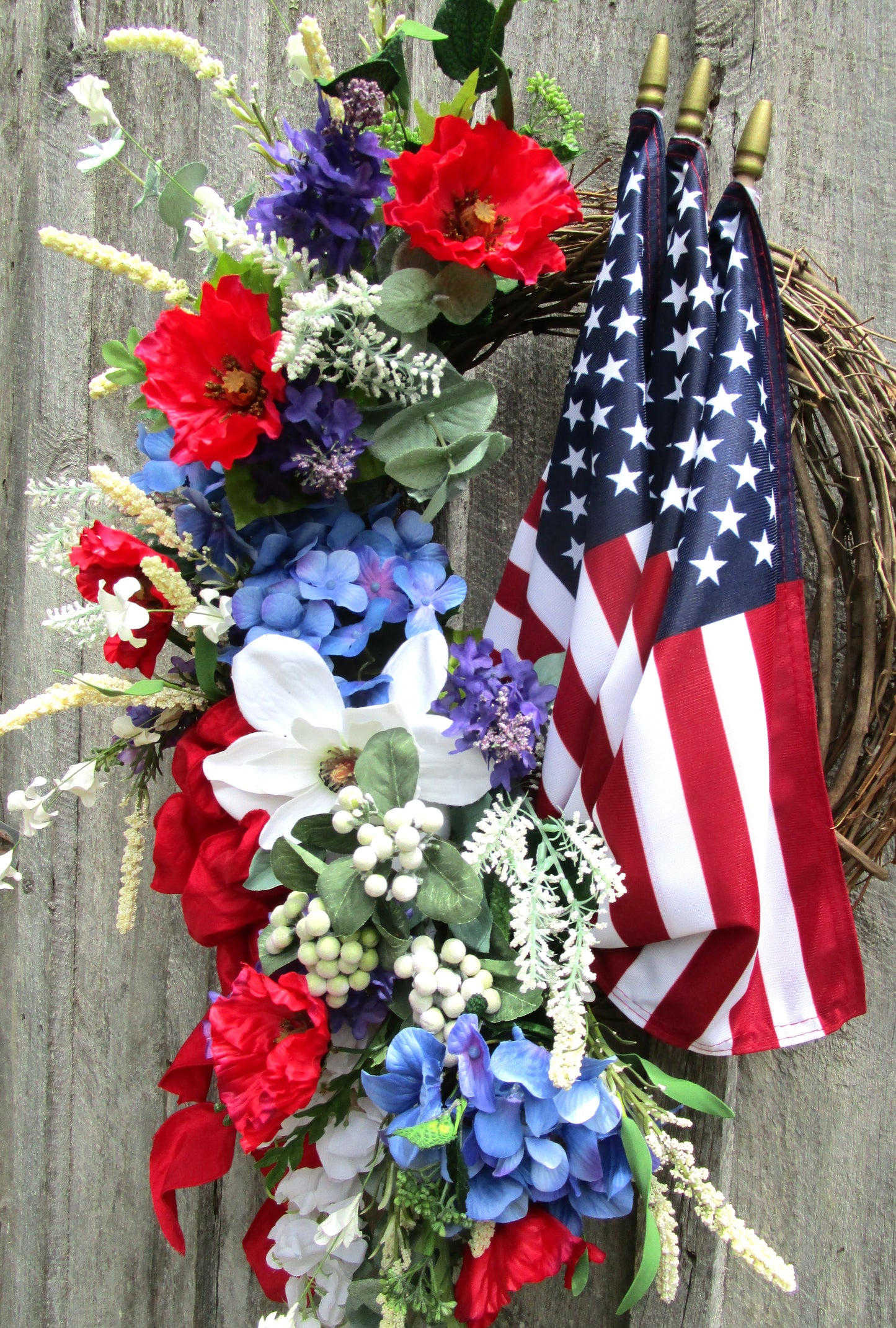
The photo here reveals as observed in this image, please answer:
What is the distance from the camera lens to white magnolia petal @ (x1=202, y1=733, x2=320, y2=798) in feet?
2.29

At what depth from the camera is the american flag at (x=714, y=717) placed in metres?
0.71

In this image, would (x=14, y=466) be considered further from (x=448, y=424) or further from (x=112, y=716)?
(x=448, y=424)

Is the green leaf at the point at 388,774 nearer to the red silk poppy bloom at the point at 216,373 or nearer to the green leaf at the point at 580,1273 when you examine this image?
the red silk poppy bloom at the point at 216,373

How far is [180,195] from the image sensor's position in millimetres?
759

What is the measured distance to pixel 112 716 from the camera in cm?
111

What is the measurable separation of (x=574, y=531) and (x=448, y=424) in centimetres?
19

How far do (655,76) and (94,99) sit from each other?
0.51m

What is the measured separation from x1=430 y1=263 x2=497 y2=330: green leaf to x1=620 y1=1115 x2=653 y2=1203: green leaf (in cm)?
68

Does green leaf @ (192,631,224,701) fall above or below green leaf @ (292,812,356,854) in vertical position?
above

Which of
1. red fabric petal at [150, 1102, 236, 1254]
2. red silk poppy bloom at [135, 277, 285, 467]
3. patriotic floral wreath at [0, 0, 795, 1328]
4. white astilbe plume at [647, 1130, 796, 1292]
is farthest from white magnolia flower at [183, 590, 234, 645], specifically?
white astilbe plume at [647, 1130, 796, 1292]

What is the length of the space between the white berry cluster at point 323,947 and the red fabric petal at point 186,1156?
0.23 metres

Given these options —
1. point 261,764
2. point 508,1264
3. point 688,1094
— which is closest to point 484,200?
point 261,764

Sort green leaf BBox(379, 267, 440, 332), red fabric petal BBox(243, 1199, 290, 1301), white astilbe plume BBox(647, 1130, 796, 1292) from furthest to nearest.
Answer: red fabric petal BBox(243, 1199, 290, 1301)
green leaf BBox(379, 267, 440, 332)
white astilbe plume BBox(647, 1130, 796, 1292)

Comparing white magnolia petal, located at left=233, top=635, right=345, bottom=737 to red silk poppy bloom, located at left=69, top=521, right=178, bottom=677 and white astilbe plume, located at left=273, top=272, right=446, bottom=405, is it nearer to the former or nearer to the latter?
red silk poppy bloom, located at left=69, top=521, right=178, bottom=677
